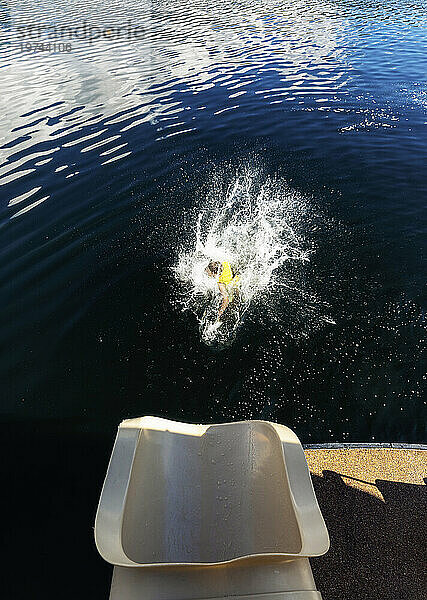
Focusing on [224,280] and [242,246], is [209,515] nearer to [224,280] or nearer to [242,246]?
[224,280]

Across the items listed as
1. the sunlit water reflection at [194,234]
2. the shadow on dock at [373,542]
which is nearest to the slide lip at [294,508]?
the shadow on dock at [373,542]

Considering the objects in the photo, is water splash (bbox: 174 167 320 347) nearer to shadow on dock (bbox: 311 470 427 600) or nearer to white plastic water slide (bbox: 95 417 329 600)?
shadow on dock (bbox: 311 470 427 600)

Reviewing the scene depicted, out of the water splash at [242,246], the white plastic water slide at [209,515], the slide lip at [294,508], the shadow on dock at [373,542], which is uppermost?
the slide lip at [294,508]

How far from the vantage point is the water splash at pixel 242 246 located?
36.7ft

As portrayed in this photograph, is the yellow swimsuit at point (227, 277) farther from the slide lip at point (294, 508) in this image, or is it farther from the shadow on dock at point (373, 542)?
the slide lip at point (294, 508)

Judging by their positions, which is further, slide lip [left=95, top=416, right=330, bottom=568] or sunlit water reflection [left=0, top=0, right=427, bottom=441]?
sunlit water reflection [left=0, top=0, right=427, bottom=441]

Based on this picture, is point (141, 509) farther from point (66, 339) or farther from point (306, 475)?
point (66, 339)

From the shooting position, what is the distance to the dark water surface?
8.76 m

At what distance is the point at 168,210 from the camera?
14852 millimetres

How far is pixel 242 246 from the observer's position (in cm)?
1329

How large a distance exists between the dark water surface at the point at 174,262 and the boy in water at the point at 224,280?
2.65 feet

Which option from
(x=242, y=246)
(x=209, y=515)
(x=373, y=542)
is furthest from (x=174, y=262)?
(x=373, y=542)

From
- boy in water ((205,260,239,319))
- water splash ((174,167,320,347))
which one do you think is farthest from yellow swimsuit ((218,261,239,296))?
water splash ((174,167,320,347))

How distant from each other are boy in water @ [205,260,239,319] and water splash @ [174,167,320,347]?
18 cm
